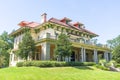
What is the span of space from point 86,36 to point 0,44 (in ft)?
92.4

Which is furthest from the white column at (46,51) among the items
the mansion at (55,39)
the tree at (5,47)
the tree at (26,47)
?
the tree at (5,47)

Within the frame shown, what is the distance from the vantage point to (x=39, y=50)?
112 feet

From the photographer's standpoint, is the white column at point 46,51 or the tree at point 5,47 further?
the tree at point 5,47

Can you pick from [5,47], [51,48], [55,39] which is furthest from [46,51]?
[5,47]

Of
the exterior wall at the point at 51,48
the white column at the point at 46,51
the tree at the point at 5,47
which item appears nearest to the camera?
the white column at the point at 46,51

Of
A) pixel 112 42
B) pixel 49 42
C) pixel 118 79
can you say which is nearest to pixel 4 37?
pixel 49 42

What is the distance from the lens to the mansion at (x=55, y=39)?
30.2 m

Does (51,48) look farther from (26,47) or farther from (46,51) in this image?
(26,47)

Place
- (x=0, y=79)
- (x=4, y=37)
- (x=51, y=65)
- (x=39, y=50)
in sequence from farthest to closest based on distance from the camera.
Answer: (x=4, y=37)
(x=39, y=50)
(x=51, y=65)
(x=0, y=79)

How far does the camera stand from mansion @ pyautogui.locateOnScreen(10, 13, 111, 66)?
1190 inches

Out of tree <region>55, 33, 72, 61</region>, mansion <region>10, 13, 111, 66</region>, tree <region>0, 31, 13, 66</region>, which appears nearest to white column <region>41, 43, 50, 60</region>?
mansion <region>10, 13, 111, 66</region>

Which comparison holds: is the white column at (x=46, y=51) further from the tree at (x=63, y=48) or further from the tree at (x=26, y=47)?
the tree at (x=63, y=48)

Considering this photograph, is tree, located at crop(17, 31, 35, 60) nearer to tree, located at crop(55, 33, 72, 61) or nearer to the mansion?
the mansion

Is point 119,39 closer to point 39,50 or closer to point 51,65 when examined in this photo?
point 39,50
